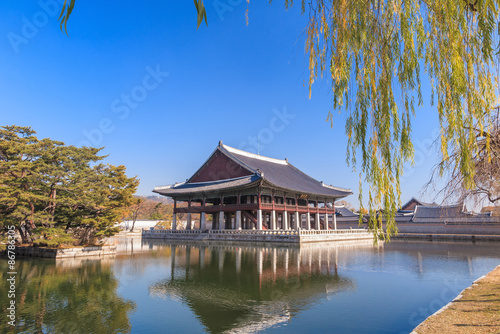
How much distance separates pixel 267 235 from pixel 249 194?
24.0 feet

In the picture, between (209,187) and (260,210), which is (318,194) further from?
(209,187)

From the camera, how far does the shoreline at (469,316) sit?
18.3 feet

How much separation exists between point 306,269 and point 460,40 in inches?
504

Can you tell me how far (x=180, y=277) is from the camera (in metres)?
13.3

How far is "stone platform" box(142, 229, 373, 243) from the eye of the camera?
28.2 meters

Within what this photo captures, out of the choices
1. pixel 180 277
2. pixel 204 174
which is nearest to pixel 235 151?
pixel 204 174

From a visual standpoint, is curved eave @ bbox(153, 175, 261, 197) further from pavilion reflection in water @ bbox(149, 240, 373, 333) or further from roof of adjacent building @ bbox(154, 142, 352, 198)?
pavilion reflection in water @ bbox(149, 240, 373, 333)

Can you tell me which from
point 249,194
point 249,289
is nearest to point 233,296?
point 249,289

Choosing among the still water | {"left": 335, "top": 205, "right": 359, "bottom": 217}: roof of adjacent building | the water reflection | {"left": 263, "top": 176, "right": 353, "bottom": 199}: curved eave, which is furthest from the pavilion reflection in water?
{"left": 335, "top": 205, "right": 359, "bottom": 217}: roof of adjacent building

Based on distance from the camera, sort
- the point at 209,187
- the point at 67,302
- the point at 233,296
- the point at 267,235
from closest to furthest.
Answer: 1. the point at 67,302
2. the point at 233,296
3. the point at 267,235
4. the point at 209,187

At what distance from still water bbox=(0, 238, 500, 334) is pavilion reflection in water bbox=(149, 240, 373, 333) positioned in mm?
29

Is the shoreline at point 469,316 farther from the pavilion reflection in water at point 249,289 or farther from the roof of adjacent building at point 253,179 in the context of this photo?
the roof of adjacent building at point 253,179

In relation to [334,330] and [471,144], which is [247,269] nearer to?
[334,330]

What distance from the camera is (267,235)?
29453 millimetres
